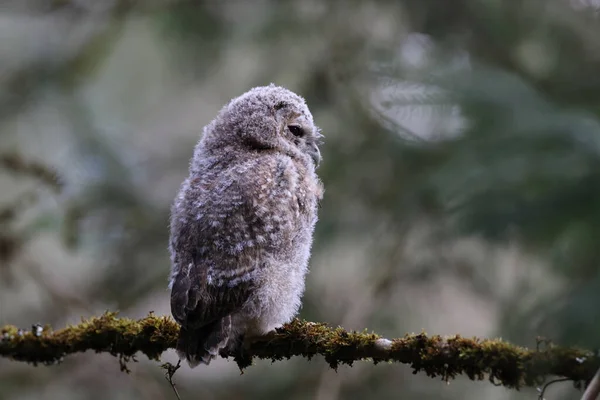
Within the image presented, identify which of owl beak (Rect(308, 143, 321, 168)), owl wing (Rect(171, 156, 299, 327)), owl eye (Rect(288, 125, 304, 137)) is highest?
owl eye (Rect(288, 125, 304, 137))

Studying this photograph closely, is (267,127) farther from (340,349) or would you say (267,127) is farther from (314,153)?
(340,349)

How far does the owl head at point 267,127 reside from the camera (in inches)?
137

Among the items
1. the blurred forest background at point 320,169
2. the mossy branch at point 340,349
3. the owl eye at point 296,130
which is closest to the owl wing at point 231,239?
the mossy branch at point 340,349

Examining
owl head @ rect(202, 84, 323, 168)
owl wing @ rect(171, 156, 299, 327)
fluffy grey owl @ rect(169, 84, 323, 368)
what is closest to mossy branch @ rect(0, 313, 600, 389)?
fluffy grey owl @ rect(169, 84, 323, 368)

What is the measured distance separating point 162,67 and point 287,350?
4889 millimetres

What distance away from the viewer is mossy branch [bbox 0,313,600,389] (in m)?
2.12

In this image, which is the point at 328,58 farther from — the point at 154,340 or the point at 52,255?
the point at 52,255

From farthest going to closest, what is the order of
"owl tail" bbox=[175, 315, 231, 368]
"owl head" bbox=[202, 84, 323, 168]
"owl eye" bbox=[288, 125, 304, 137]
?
"owl eye" bbox=[288, 125, 304, 137] < "owl head" bbox=[202, 84, 323, 168] < "owl tail" bbox=[175, 315, 231, 368]

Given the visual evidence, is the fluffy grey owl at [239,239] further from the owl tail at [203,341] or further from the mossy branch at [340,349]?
the mossy branch at [340,349]

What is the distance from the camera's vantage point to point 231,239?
9.66ft

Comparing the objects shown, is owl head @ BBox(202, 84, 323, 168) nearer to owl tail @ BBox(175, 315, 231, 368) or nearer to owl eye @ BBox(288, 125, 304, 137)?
owl eye @ BBox(288, 125, 304, 137)

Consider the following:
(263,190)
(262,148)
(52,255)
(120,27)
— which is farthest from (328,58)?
(52,255)

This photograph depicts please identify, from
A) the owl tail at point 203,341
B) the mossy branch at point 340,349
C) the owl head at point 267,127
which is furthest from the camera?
the owl head at point 267,127

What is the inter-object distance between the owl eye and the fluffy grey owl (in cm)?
19
